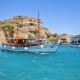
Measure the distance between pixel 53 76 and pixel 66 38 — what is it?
164805 millimetres

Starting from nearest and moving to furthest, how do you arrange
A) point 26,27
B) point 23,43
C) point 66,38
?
point 23,43, point 26,27, point 66,38

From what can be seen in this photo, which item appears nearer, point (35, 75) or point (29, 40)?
point (35, 75)

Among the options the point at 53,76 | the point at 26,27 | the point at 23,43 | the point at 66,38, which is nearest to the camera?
the point at 53,76

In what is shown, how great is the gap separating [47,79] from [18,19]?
14311 centimetres

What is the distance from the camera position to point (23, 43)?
2736 inches

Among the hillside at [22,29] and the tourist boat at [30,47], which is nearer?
the tourist boat at [30,47]

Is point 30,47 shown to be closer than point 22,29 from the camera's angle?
Yes

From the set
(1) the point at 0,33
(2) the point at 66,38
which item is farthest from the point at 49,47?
(2) the point at 66,38

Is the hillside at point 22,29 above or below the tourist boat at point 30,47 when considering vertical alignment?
above

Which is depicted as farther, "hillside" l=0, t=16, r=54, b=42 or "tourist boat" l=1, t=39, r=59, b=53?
"hillside" l=0, t=16, r=54, b=42

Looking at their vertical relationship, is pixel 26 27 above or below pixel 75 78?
above

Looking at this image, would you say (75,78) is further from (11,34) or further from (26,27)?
(26,27)

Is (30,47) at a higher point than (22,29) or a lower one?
lower

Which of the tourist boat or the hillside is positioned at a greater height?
the hillside
